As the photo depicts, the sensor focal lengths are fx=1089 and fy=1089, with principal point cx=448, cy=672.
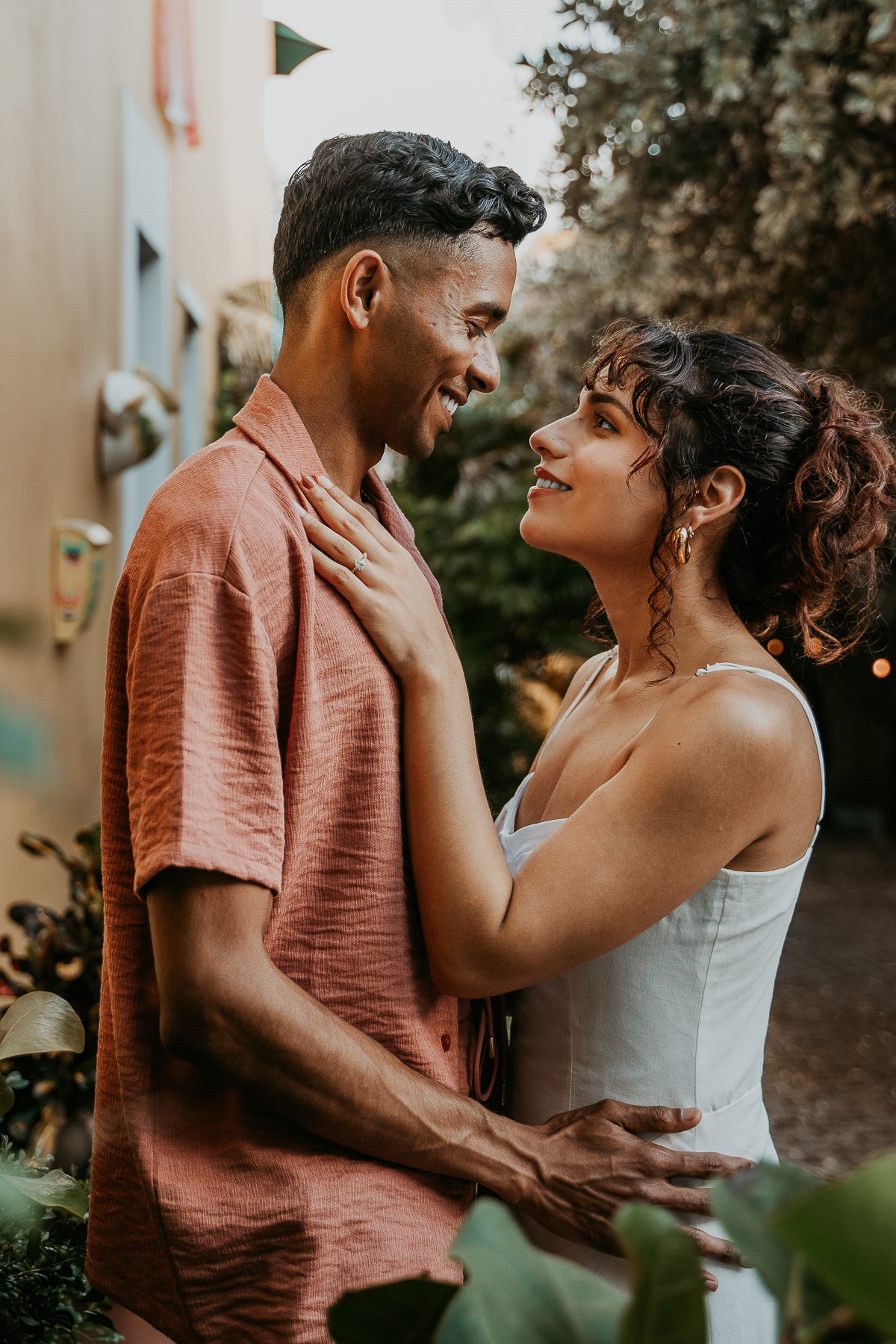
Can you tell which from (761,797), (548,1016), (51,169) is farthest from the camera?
(51,169)

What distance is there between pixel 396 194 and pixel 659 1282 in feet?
4.04

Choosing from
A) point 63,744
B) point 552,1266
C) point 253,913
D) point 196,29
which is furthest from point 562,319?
point 552,1266

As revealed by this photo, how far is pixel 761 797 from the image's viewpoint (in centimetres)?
154

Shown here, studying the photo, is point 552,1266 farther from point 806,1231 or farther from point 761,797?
point 761,797

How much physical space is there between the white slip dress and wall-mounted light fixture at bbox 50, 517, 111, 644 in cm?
202

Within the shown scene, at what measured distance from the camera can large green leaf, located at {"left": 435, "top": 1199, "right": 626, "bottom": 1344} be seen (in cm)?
46

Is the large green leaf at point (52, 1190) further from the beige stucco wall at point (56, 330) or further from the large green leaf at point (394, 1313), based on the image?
the beige stucco wall at point (56, 330)

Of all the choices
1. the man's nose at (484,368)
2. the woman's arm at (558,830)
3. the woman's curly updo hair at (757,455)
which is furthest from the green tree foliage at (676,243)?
the man's nose at (484,368)

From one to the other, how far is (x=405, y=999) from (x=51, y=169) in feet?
8.95

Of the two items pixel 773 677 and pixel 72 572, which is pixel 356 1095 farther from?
pixel 72 572

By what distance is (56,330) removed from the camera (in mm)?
3189

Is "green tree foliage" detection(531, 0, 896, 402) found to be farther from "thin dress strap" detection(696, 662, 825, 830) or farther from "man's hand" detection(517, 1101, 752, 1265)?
"man's hand" detection(517, 1101, 752, 1265)

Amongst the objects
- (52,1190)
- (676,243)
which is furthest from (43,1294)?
(676,243)

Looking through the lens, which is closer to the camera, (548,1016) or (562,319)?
(548,1016)
